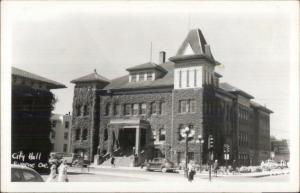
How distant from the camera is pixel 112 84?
19.2 meters

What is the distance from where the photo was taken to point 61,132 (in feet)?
62.0

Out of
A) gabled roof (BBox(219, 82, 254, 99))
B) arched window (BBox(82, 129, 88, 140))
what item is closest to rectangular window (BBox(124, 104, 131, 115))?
arched window (BBox(82, 129, 88, 140))

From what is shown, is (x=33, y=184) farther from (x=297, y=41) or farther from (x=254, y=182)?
(x=297, y=41)

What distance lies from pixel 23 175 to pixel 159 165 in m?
4.99

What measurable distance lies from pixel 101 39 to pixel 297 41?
5574 mm

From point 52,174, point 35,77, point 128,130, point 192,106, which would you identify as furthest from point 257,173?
point 35,77

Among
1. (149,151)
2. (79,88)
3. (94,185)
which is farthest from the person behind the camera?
(149,151)

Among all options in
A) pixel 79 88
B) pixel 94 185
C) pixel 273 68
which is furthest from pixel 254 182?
pixel 79 88

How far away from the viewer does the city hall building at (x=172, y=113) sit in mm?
18594

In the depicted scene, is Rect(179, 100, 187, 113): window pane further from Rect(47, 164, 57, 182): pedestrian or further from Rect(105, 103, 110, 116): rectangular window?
Rect(47, 164, 57, 182): pedestrian

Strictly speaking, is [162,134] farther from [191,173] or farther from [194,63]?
[194,63]

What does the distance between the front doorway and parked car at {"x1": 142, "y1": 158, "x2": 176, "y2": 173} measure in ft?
2.38

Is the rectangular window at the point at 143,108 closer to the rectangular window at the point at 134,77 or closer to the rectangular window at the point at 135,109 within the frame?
the rectangular window at the point at 135,109

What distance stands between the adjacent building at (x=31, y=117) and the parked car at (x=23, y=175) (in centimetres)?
110
